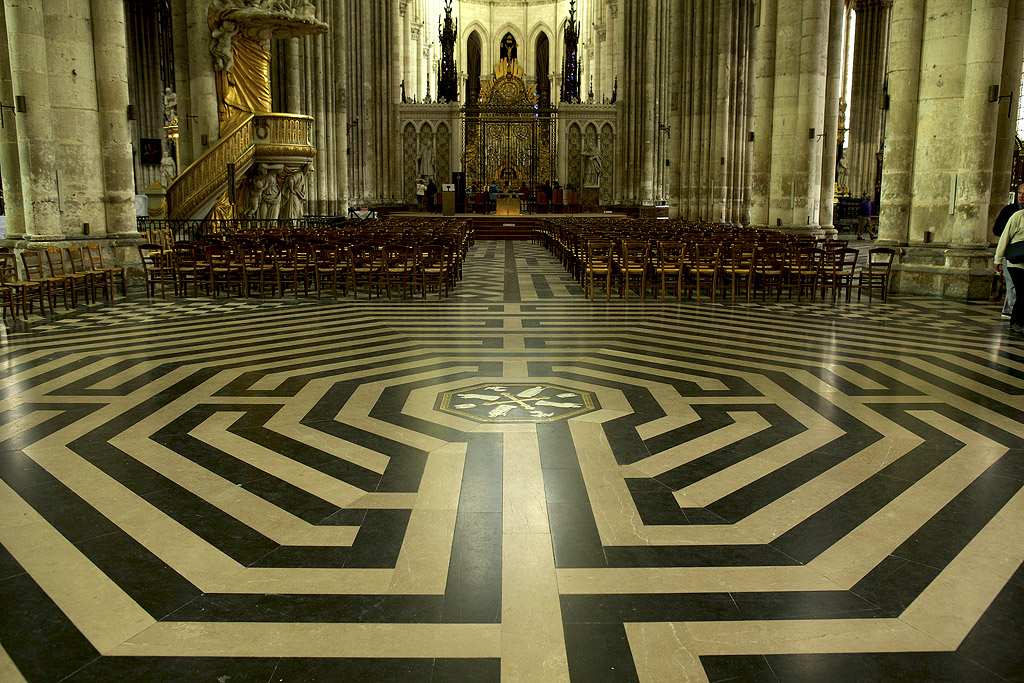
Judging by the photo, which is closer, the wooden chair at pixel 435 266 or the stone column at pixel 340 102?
the wooden chair at pixel 435 266

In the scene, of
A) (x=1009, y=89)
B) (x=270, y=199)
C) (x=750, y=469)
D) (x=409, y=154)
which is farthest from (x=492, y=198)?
(x=750, y=469)

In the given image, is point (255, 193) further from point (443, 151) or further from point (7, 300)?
point (443, 151)

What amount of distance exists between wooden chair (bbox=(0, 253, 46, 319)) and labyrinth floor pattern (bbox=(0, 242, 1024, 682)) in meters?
2.95

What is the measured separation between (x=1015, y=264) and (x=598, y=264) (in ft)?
20.2

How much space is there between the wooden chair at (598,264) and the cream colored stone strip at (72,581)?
9450 mm

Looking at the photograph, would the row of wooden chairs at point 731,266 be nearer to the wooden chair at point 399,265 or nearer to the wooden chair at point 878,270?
the wooden chair at point 878,270

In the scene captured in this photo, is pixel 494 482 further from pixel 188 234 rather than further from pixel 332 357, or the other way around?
pixel 188 234

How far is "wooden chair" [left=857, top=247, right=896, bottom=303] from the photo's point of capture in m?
→ 12.3

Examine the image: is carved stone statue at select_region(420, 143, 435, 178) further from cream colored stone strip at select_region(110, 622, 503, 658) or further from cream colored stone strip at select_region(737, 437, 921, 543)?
cream colored stone strip at select_region(110, 622, 503, 658)

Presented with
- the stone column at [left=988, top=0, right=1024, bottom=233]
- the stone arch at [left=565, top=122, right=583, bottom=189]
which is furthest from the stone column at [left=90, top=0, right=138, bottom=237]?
the stone arch at [left=565, top=122, right=583, bottom=189]

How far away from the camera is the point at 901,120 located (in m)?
13.0

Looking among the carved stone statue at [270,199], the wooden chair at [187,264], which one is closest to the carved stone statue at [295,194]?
the carved stone statue at [270,199]

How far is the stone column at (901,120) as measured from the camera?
41.8ft

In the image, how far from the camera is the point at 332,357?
792 cm
